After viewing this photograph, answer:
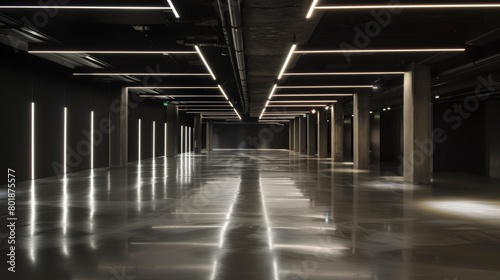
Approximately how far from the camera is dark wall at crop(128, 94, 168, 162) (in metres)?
33.2

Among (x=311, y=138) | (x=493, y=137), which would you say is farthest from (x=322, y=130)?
(x=493, y=137)

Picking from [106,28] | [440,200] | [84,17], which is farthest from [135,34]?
[440,200]

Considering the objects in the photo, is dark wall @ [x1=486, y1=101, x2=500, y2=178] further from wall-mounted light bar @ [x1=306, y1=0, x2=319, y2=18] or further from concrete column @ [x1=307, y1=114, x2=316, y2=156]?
concrete column @ [x1=307, y1=114, x2=316, y2=156]

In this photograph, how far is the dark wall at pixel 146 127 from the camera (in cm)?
3316

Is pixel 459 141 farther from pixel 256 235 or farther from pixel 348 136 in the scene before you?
pixel 348 136

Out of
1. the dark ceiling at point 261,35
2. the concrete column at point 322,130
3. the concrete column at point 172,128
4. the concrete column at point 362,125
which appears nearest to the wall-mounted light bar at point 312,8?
the dark ceiling at point 261,35

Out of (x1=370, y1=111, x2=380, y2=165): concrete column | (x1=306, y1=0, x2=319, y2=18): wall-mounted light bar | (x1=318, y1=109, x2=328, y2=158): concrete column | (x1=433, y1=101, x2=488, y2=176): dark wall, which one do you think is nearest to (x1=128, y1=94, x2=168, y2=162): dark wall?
(x1=318, y1=109, x2=328, y2=158): concrete column

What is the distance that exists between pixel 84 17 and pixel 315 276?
10.7 metres

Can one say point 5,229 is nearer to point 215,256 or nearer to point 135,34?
point 215,256

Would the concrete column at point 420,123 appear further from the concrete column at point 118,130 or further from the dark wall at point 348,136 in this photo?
the dark wall at point 348,136

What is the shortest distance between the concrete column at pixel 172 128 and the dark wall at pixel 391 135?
56.4 ft

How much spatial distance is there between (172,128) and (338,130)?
14715 mm

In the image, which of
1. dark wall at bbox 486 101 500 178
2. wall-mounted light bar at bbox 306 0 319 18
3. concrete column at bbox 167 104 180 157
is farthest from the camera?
concrete column at bbox 167 104 180 157

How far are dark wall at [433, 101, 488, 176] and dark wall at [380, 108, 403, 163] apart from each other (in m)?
6.35
